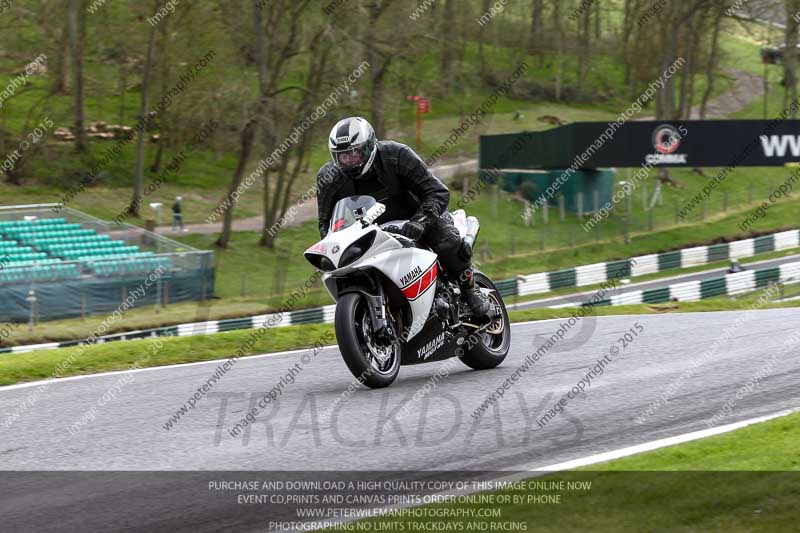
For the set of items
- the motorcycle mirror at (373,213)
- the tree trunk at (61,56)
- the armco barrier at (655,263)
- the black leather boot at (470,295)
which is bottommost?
the armco barrier at (655,263)

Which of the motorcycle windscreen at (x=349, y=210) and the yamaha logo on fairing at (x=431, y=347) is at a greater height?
the motorcycle windscreen at (x=349, y=210)

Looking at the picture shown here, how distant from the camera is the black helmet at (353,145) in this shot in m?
8.19

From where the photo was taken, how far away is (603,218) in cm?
4403

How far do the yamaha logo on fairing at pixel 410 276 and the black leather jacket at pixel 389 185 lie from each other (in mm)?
429

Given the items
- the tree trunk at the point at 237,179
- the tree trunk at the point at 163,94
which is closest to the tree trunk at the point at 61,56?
the tree trunk at the point at 163,94

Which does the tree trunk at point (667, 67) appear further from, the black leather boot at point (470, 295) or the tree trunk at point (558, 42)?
the black leather boot at point (470, 295)

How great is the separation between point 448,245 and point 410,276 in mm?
675

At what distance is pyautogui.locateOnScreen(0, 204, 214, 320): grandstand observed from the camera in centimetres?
2786

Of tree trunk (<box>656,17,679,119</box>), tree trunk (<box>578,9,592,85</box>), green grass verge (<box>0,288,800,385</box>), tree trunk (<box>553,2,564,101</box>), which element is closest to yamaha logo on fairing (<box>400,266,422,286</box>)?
green grass verge (<box>0,288,800,385</box>)

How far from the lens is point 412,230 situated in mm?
8469

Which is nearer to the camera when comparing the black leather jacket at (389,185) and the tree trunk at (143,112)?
the black leather jacket at (389,185)

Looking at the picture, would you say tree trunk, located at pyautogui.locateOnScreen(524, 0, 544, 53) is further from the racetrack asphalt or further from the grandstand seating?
the racetrack asphalt

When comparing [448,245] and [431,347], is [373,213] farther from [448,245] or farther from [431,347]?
[431,347]

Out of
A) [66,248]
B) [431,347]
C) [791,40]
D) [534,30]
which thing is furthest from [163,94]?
[431,347]
